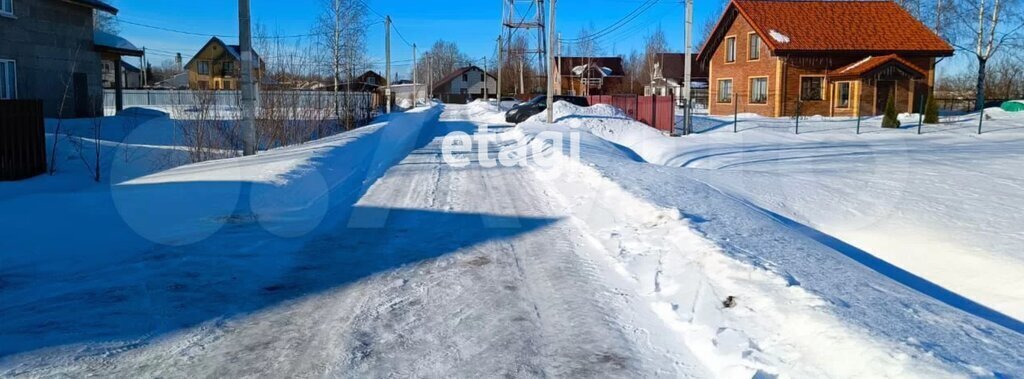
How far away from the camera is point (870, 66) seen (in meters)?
38.3

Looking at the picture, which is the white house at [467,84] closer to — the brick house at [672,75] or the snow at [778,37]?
the brick house at [672,75]

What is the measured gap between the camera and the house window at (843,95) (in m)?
40.3

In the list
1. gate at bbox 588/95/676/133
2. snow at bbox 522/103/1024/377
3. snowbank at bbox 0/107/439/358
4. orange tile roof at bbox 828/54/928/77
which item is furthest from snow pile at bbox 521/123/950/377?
orange tile roof at bbox 828/54/928/77

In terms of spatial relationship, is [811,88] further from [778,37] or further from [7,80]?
[7,80]

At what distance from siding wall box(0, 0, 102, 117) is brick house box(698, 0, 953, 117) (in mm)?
31720

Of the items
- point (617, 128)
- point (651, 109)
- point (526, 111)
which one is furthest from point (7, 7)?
point (651, 109)

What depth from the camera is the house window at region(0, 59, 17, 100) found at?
24156 millimetres

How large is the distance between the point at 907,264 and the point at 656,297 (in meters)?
3.42

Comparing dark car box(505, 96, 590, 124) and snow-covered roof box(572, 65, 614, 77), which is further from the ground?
snow-covered roof box(572, 65, 614, 77)

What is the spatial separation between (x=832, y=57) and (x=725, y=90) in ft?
23.8

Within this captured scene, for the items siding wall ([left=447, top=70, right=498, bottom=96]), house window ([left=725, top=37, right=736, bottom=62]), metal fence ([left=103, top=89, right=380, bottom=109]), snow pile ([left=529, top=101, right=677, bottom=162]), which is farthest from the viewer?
siding wall ([left=447, top=70, right=498, bottom=96])

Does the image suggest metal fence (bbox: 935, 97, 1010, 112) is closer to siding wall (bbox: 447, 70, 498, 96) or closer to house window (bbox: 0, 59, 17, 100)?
house window (bbox: 0, 59, 17, 100)

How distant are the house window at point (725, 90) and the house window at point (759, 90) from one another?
2.61 m

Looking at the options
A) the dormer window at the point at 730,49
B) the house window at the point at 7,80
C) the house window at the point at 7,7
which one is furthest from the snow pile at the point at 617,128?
the house window at the point at 7,7
